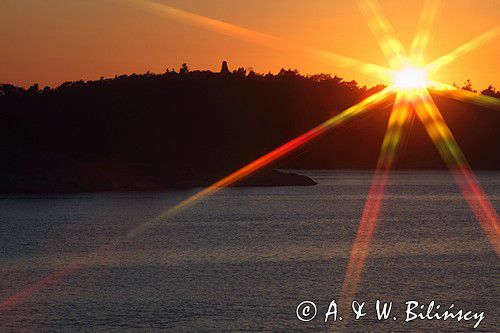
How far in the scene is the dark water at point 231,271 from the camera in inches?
736

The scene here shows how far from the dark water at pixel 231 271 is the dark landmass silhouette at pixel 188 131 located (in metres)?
54.5

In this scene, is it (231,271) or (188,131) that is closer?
(231,271)

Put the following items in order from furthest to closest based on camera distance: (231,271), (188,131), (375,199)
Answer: (188,131) → (375,199) → (231,271)

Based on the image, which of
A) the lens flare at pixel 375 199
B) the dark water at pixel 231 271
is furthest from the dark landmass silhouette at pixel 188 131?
the dark water at pixel 231 271

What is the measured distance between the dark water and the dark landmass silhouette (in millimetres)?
54506

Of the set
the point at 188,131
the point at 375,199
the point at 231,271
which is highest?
the point at 188,131

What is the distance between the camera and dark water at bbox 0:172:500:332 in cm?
1869

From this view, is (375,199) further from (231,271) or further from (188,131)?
(188,131)

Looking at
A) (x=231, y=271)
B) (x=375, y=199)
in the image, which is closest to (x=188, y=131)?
(x=375, y=199)

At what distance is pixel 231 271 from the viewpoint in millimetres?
26719

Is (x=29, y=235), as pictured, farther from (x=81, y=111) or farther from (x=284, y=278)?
(x=81, y=111)

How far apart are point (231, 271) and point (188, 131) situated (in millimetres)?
107318

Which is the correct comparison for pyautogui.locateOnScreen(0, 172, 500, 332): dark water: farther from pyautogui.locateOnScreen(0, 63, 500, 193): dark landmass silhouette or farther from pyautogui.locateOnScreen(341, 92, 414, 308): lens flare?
pyautogui.locateOnScreen(0, 63, 500, 193): dark landmass silhouette

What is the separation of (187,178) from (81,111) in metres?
30.7
